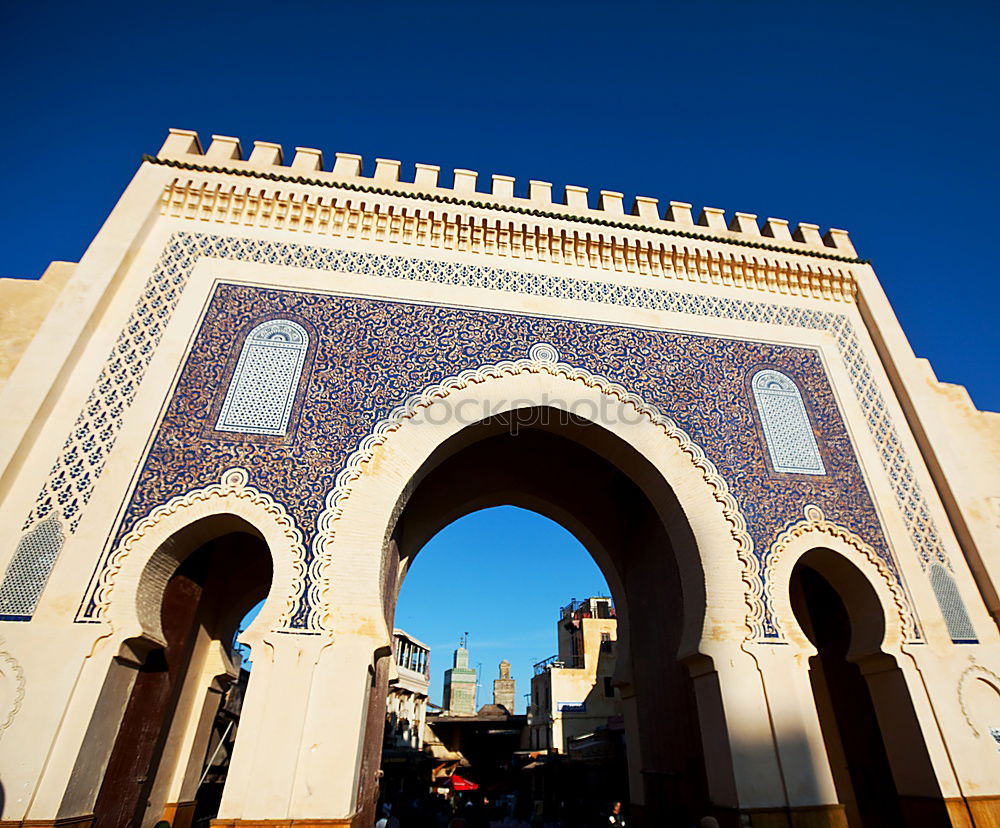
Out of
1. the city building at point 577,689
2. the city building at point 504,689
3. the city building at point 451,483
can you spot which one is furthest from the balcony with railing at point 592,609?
the city building at point 451,483

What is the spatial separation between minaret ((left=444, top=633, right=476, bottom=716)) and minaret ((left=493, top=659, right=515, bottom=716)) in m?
1.15

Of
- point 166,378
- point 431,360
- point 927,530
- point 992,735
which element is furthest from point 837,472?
point 166,378

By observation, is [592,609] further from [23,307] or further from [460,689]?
[23,307]

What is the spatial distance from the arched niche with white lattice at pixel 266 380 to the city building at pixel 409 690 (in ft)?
36.7

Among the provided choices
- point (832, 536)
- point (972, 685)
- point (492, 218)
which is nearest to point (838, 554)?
point (832, 536)

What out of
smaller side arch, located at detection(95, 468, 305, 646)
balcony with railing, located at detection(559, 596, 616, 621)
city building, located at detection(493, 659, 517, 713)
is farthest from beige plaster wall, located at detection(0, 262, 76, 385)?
city building, located at detection(493, 659, 517, 713)

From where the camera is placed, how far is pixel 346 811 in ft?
9.85

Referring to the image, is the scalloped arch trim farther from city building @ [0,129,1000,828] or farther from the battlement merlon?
the battlement merlon

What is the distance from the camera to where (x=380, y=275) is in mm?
4809

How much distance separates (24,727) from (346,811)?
158 centimetres

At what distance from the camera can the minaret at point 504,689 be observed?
22188 mm

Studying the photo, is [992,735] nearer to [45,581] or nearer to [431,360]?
[431,360]

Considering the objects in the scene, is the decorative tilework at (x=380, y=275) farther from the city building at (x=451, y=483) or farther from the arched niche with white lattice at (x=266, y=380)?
the arched niche with white lattice at (x=266, y=380)

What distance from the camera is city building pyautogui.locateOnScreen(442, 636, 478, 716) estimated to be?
21.4 metres
